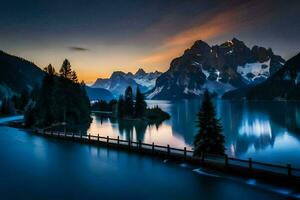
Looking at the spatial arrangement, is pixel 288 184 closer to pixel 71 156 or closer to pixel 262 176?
pixel 262 176

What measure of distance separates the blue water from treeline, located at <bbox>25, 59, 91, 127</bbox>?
4298 centimetres

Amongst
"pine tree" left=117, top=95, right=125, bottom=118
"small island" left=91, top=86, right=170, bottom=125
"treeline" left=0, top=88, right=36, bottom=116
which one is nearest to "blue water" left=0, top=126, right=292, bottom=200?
"small island" left=91, top=86, right=170, bottom=125

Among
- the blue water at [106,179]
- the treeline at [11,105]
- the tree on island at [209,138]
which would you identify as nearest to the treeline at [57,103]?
the treeline at [11,105]

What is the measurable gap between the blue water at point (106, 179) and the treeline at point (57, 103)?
4298cm

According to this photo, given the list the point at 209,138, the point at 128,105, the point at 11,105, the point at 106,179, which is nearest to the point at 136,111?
the point at 128,105

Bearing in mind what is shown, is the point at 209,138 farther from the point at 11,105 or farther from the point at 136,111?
the point at 11,105

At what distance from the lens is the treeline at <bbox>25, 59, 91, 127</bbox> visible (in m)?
85.9

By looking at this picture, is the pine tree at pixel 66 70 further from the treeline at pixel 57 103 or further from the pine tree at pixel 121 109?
the pine tree at pixel 121 109

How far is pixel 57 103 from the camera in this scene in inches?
3546

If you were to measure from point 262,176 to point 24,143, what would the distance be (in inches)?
1635

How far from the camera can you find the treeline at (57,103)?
282ft

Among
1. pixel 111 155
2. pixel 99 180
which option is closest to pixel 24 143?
pixel 111 155

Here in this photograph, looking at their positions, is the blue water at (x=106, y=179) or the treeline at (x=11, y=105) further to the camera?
the treeline at (x=11, y=105)

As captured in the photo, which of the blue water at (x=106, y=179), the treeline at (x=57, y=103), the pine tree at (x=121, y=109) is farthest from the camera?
the pine tree at (x=121, y=109)
